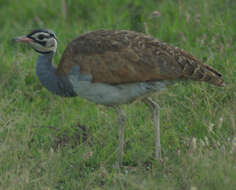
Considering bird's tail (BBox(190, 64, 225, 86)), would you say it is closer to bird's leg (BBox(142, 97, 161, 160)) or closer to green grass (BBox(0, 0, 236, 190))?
green grass (BBox(0, 0, 236, 190))

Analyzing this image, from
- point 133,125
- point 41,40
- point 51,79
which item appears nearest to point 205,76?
point 133,125

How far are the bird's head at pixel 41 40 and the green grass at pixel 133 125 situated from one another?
81 centimetres

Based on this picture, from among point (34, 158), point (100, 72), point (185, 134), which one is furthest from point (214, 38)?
point (34, 158)

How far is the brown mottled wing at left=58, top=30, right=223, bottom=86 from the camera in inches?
187

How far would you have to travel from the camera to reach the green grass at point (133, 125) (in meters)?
4.35

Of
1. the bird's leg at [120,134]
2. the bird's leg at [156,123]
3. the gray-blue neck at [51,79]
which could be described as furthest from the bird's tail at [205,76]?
the gray-blue neck at [51,79]

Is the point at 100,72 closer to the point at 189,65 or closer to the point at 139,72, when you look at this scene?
the point at 139,72

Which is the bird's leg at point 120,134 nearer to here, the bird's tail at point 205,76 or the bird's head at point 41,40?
the bird's tail at point 205,76

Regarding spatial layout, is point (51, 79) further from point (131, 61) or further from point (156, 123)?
point (156, 123)

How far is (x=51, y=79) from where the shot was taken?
16.9 ft

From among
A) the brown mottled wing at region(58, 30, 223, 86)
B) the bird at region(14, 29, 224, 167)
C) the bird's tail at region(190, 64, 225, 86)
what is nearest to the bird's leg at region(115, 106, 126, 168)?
the bird at region(14, 29, 224, 167)

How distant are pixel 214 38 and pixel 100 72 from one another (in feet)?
7.27

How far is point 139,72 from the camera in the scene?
474 cm

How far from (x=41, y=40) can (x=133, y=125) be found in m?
1.42
